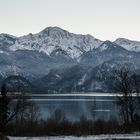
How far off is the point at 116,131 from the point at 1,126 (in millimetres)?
17594

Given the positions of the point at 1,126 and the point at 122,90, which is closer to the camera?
the point at 1,126

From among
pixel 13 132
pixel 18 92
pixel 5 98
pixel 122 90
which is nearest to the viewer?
pixel 13 132

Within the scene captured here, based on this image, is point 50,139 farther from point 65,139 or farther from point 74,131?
point 74,131

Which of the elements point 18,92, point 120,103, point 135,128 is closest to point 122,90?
point 120,103

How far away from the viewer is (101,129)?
5356 cm

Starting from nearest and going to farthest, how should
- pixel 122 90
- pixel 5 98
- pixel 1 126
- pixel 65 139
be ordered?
pixel 65 139, pixel 1 126, pixel 5 98, pixel 122 90

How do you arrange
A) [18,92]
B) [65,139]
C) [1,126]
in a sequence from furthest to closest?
[18,92], [1,126], [65,139]

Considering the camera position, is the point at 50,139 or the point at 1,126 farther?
the point at 1,126

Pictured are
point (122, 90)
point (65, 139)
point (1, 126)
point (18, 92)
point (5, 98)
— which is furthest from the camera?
point (18, 92)

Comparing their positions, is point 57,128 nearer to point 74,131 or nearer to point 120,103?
point 74,131

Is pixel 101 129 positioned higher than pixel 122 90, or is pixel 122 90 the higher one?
pixel 122 90

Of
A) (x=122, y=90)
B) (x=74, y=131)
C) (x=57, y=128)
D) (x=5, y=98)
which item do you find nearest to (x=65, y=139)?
(x=74, y=131)

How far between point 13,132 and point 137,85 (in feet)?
92.5

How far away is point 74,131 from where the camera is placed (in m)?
52.3
